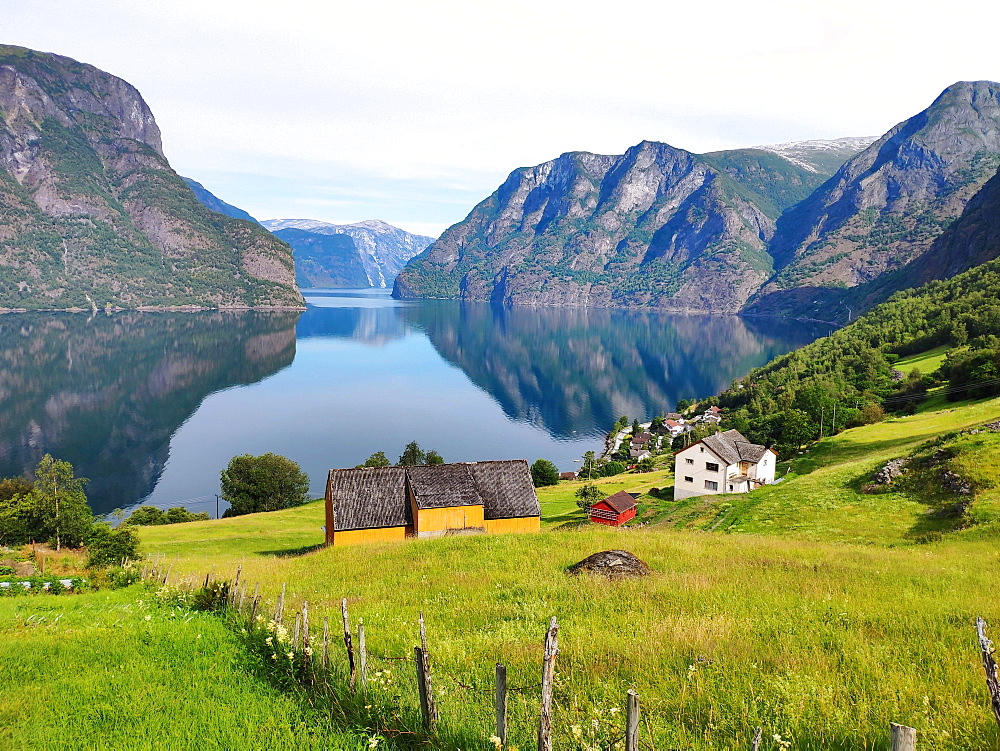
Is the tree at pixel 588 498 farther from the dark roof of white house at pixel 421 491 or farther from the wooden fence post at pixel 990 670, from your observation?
the wooden fence post at pixel 990 670

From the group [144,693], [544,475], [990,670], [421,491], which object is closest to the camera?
[990,670]

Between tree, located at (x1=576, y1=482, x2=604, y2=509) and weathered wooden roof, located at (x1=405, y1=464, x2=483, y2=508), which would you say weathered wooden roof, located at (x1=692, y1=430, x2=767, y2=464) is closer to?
tree, located at (x1=576, y1=482, x2=604, y2=509)

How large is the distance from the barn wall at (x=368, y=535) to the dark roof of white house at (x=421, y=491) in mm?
240

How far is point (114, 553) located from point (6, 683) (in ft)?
85.6

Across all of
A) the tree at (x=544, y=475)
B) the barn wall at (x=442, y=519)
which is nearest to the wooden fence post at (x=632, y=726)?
the barn wall at (x=442, y=519)

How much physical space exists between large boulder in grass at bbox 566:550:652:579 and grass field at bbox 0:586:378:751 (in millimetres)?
9147

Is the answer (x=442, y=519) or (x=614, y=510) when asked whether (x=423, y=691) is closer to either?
(x=442, y=519)

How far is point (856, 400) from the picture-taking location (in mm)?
79125

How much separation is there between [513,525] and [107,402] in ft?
397

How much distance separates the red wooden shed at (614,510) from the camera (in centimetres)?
5384

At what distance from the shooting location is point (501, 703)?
206 inches

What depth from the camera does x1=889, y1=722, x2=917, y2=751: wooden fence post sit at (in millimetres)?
3770

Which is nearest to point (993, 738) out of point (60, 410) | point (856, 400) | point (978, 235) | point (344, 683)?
point (344, 683)

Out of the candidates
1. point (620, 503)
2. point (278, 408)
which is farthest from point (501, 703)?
point (278, 408)
